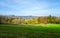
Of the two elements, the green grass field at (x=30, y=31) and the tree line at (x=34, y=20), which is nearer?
the green grass field at (x=30, y=31)

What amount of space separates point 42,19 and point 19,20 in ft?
2.63

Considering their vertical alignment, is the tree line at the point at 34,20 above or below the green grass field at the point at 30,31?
above

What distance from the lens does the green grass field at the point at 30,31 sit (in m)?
3.45

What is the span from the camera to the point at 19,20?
4199mm

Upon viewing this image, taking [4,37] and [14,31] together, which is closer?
[4,37]

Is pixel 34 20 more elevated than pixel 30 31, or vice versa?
pixel 34 20

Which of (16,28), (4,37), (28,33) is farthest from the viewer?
(16,28)

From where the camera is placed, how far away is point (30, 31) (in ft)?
12.5

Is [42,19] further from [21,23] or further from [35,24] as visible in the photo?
[21,23]

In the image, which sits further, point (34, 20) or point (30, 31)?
point (34, 20)

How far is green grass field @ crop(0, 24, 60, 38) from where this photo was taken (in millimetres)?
3448

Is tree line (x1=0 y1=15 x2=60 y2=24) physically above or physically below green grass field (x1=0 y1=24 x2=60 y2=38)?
above

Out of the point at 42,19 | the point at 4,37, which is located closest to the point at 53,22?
the point at 42,19

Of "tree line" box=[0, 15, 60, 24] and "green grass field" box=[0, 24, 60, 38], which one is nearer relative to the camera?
"green grass field" box=[0, 24, 60, 38]
